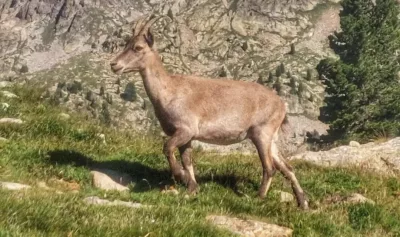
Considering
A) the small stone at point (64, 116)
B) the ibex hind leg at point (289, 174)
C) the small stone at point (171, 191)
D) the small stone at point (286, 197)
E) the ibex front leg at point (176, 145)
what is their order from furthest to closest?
1. the small stone at point (64, 116)
2. the small stone at point (286, 197)
3. the ibex front leg at point (176, 145)
4. the ibex hind leg at point (289, 174)
5. the small stone at point (171, 191)

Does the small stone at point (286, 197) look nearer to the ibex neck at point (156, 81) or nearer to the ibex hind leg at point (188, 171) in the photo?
the ibex hind leg at point (188, 171)

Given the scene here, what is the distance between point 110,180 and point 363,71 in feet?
321

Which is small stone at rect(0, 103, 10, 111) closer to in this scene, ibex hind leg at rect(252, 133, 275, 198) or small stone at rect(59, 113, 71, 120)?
small stone at rect(59, 113, 71, 120)

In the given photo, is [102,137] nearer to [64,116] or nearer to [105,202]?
[64,116]

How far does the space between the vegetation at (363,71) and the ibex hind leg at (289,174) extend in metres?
85.4

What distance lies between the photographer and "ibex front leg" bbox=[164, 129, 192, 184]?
11.4m

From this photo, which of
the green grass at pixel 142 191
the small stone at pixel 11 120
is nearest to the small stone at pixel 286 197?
the green grass at pixel 142 191

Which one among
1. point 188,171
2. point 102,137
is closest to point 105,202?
point 188,171

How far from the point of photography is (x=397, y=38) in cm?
10288

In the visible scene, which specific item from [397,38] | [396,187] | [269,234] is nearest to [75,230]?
[269,234]

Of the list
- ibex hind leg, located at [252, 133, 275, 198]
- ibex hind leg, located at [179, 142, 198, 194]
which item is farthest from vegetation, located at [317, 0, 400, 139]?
ibex hind leg, located at [179, 142, 198, 194]

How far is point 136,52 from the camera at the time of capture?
1245 centimetres

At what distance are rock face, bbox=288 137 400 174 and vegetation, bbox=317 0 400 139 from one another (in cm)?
8035

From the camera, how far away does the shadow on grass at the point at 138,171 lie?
1185 cm
